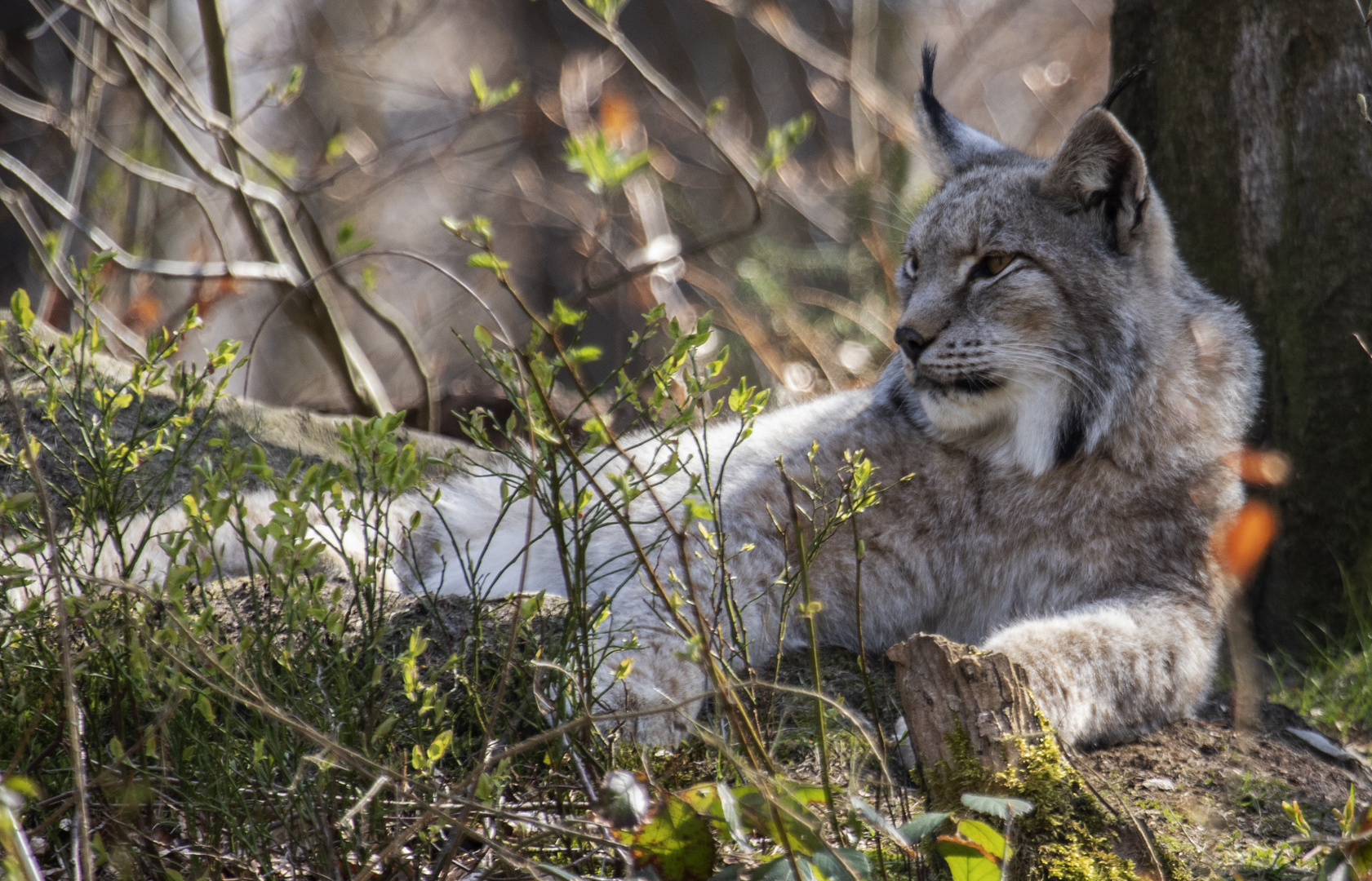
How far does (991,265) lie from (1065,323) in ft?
0.78

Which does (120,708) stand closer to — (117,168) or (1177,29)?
(1177,29)

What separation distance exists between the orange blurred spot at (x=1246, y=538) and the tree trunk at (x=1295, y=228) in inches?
5.2

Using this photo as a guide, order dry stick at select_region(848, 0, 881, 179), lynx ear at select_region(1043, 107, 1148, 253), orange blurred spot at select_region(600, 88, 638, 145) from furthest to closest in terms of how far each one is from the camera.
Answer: dry stick at select_region(848, 0, 881, 179)
orange blurred spot at select_region(600, 88, 638, 145)
lynx ear at select_region(1043, 107, 1148, 253)

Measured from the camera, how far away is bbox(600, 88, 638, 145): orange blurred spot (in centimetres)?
615

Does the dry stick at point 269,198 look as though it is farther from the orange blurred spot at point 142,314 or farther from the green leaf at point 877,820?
the green leaf at point 877,820

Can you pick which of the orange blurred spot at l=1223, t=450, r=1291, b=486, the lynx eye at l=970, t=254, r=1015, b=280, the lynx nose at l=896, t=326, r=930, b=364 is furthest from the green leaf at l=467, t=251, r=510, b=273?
the orange blurred spot at l=1223, t=450, r=1291, b=486

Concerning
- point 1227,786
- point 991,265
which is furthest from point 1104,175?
point 1227,786

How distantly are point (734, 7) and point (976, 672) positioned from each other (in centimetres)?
566

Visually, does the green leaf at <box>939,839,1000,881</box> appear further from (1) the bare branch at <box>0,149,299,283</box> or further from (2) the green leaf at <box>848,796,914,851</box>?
(1) the bare branch at <box>0,149,299,283</box>

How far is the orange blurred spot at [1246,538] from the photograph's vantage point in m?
2.75

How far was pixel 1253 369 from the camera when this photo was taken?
288cm

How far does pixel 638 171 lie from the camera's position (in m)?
3.85

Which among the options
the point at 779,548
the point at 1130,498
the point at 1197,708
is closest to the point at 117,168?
the point at 779,548

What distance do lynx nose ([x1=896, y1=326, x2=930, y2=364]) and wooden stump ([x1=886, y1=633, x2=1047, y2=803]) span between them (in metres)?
1.07
